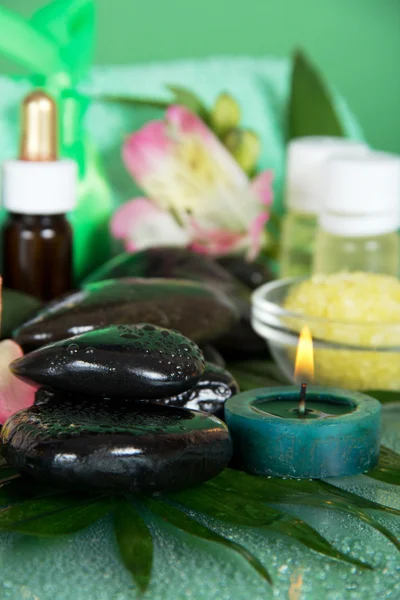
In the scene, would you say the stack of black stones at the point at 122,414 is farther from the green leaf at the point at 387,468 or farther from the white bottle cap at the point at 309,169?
the white bottle cap at the point at 309,169

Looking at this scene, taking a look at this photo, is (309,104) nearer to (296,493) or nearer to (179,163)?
(179,163)

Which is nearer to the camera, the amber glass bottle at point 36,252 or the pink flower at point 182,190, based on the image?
the amber glass bottle at point 36,252

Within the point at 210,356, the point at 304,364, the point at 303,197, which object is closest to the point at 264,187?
the point at 303,197

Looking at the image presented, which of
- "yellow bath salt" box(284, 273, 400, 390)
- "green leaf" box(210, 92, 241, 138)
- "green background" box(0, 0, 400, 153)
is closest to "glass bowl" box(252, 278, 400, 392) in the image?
"yellow bath salt" box(284, 273, 400, 390)

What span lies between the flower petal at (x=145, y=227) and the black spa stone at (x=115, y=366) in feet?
1.28

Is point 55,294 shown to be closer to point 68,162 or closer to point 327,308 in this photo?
point 68,162

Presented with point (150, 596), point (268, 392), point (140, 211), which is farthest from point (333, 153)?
point (150, 596)

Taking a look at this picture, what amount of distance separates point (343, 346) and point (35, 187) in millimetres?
271

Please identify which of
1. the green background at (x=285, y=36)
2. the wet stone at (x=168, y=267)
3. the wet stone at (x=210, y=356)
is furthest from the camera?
the green background at (x=285, y=36)

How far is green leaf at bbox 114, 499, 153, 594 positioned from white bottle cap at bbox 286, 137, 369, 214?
0.46 meters

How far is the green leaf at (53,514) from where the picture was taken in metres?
0.40

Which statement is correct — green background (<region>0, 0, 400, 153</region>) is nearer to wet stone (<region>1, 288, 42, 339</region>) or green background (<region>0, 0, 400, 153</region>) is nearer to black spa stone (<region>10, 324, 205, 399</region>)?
wet stone (<region>1, 288, 42, 339</region>)

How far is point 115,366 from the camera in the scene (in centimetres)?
43

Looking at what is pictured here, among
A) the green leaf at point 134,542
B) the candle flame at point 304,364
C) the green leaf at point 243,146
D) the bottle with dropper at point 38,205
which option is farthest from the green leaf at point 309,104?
the green leaf at point 134,542
